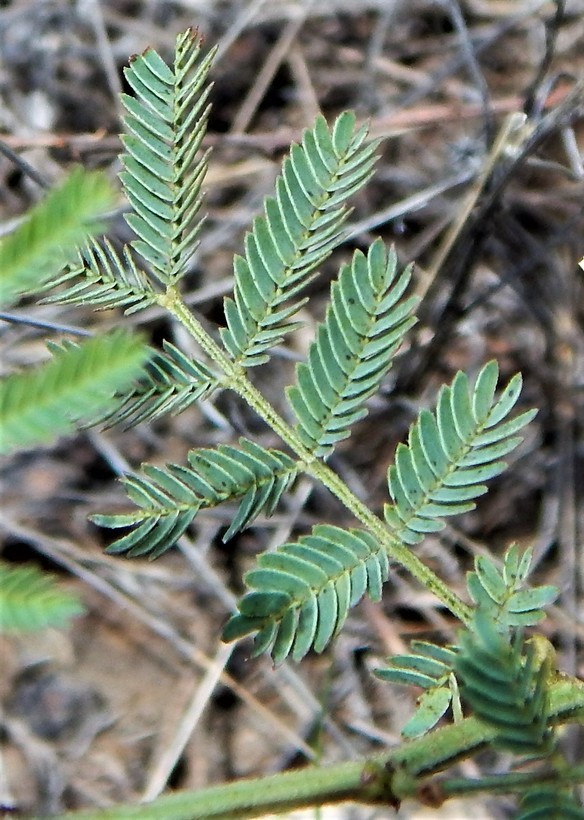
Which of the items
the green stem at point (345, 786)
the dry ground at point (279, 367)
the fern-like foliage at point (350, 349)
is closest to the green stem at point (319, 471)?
the fern-like foliage at point (350, 349)

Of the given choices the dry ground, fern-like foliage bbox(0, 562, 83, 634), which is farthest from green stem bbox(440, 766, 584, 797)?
the dry ground

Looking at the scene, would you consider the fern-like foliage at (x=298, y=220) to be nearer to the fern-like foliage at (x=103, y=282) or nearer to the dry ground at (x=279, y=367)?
the fern-like foliage at (x=103, y=282)

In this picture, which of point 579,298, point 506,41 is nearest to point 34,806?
point 579,298

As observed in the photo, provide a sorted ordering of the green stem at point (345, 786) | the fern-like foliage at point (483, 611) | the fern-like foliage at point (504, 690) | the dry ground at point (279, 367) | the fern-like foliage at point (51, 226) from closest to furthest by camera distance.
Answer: the fern-like foliage at point (51, 226) → the fern-like foliage at point (504, 690) → the green stem at point (345, 786) → the fern-like foliage at point (483, 611) → the dry ground at point (279, 367)

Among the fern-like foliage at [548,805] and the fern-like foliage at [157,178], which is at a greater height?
the fern-like foliage at [157,178]

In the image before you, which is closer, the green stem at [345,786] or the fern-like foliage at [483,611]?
the green stem at [345,786]

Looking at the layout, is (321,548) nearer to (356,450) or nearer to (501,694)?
(501,694)

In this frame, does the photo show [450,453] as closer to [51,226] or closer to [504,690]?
[504,690]

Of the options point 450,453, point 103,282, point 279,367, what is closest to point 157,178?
point 103,282
